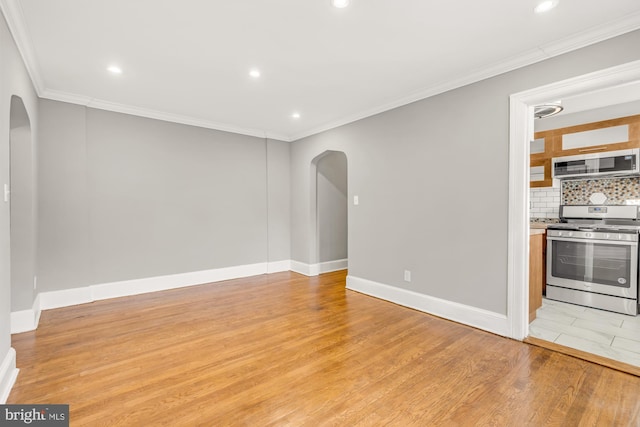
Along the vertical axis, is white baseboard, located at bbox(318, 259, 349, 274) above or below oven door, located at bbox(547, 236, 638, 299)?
below

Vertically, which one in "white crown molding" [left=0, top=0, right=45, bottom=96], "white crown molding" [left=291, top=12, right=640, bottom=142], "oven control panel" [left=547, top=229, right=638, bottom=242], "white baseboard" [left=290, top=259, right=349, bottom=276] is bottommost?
"white baseboard" [left=290, top=259, right=349, bottom=276]

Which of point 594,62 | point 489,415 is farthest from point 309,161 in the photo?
point 489,415

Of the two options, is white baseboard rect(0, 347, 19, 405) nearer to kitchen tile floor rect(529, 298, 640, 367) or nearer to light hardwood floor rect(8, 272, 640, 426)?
light hardwood floor rect(8, 272, 640, 426)

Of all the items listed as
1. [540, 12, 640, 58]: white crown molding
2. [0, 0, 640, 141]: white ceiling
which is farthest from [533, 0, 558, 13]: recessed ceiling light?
[540, 12, 640, 58]: white crown molding

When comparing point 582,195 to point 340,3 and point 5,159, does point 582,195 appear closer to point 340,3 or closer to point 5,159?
point 340,3

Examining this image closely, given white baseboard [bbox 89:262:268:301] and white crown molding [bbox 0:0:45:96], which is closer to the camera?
white crown molding [bbox 0:0:45:96]

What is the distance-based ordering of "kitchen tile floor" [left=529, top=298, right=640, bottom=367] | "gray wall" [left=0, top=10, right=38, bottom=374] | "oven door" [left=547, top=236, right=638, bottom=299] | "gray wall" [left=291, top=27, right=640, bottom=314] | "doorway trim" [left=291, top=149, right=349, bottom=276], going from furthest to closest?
"doorway trim" [left=291, top=149, right=349, bottom=276] → "oven door" [left=547, top=236, right=638, bottom=299] → "gray wall" [left=291, top=27, right=640, bottom=314] → "kitchen tile floor" [left=529, top=298, right=640, bottom=367] → "gray wall" [left=0, top=10, right=38, bottom=374]

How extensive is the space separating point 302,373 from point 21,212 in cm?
325

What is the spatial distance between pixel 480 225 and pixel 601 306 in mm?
2008

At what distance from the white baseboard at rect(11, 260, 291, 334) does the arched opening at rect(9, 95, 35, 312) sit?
0.18m

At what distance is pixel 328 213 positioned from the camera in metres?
5.76

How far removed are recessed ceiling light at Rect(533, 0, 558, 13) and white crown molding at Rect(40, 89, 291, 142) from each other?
4.21 m

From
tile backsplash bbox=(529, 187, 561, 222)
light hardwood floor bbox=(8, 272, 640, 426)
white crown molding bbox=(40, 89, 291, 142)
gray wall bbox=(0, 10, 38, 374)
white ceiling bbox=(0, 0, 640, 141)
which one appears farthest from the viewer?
tile backsplash bbox=(529, 187, 561, 222)

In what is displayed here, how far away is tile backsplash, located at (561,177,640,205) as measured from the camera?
397cm
